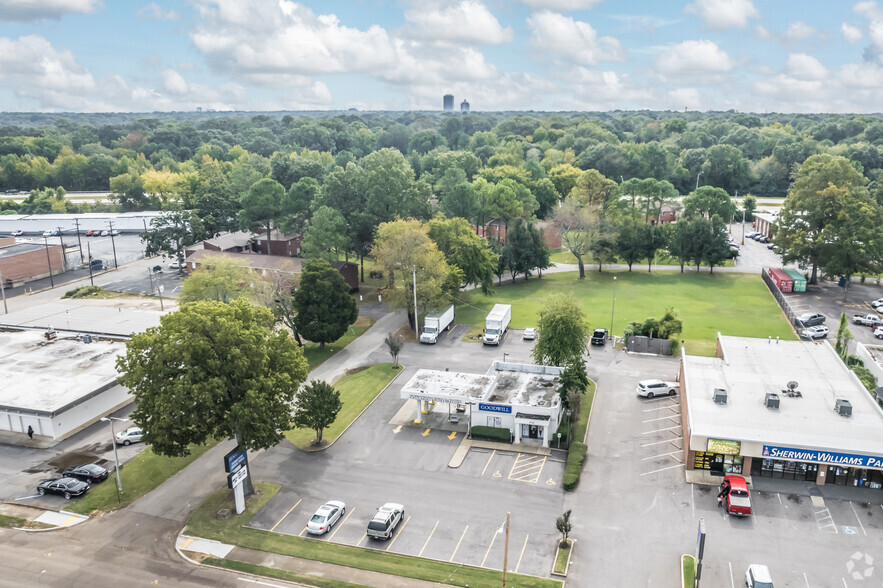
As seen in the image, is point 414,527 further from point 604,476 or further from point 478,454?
point 604,476

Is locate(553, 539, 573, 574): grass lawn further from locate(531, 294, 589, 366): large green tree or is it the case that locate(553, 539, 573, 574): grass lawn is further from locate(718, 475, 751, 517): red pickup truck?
locate(531, 294, 589, 366): large green tree

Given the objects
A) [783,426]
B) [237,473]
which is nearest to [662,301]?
[783,426]

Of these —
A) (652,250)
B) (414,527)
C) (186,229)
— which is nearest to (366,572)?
(414,527)

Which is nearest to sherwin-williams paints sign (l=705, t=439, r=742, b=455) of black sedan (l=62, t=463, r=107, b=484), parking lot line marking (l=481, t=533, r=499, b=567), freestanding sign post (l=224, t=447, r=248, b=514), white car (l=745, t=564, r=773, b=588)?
white car (l=745, t=564, r=773, b=588)

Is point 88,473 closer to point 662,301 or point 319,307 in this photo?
point 319,307

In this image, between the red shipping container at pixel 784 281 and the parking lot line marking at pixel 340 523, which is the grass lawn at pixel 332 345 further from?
the red shipping container at pixel 784 281
